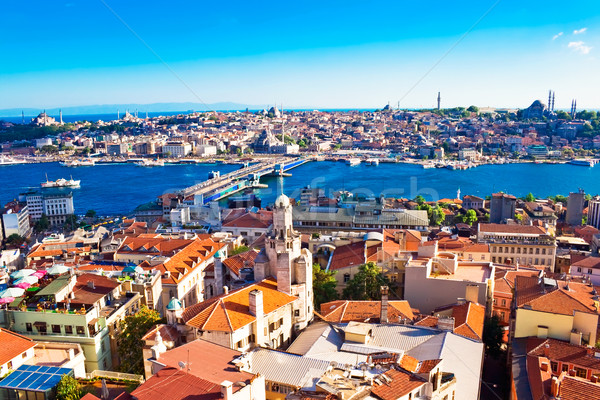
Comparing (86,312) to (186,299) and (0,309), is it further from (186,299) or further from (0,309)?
(186,299)

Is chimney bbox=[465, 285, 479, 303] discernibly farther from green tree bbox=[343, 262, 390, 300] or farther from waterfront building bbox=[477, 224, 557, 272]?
waterfront building bbox=[477, 224, 557, 272]

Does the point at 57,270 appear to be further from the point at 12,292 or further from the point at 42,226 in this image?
the point at 42,226

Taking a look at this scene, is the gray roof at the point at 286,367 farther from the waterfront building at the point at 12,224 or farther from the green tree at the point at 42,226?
the green tree at the point at 42,226

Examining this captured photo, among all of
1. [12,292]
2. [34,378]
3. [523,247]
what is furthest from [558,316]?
[12,292]

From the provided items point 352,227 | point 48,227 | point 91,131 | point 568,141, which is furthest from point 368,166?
point 91,131

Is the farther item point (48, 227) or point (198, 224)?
point (48, 227)

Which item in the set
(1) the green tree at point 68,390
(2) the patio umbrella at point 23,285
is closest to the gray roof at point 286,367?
(1) the green tree at point 68,390

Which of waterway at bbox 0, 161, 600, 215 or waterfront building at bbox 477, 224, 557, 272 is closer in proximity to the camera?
waterfront building at bbox 477, 224, 557, 272

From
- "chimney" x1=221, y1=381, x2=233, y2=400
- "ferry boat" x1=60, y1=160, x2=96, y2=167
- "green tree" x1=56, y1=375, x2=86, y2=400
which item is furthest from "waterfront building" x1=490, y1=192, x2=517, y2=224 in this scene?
"ferry boat" x1=60, y1=160, x2=96, y2=167
